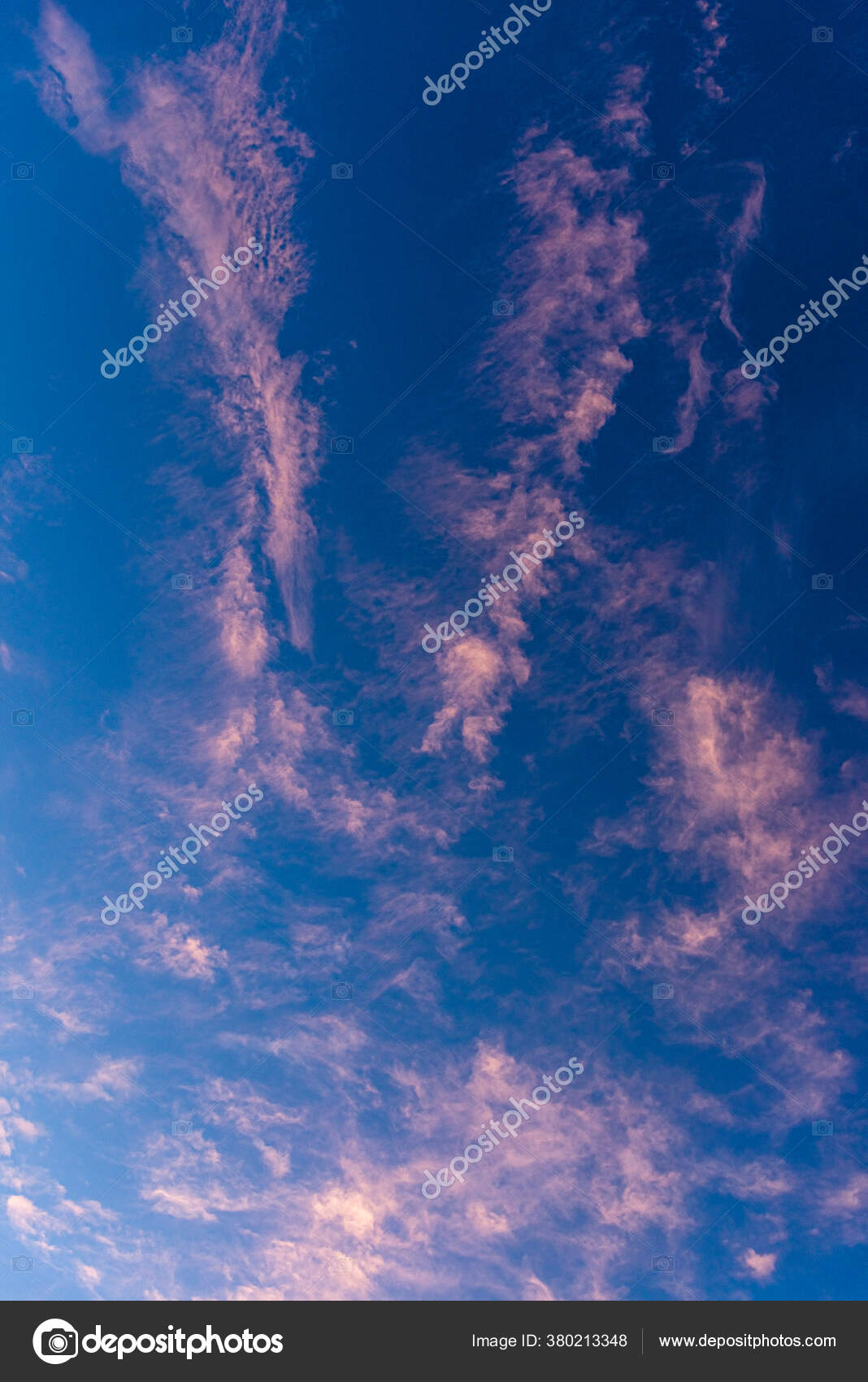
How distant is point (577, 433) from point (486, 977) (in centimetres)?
1854

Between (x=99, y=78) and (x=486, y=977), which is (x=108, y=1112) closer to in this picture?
(x=486, y=977)

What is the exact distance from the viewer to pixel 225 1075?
2541cm

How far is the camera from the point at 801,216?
846 inches

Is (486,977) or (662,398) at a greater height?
(662,398)

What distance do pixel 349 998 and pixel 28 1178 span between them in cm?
1497

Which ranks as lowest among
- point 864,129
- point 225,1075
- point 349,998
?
Answer: point 225,1075

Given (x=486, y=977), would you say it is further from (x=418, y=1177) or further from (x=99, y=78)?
(x=99, y=78)

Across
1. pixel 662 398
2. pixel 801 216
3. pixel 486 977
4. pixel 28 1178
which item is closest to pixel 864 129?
pixel 801 216

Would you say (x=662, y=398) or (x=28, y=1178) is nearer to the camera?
(x=662, y=398)

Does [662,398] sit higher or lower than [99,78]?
lower
